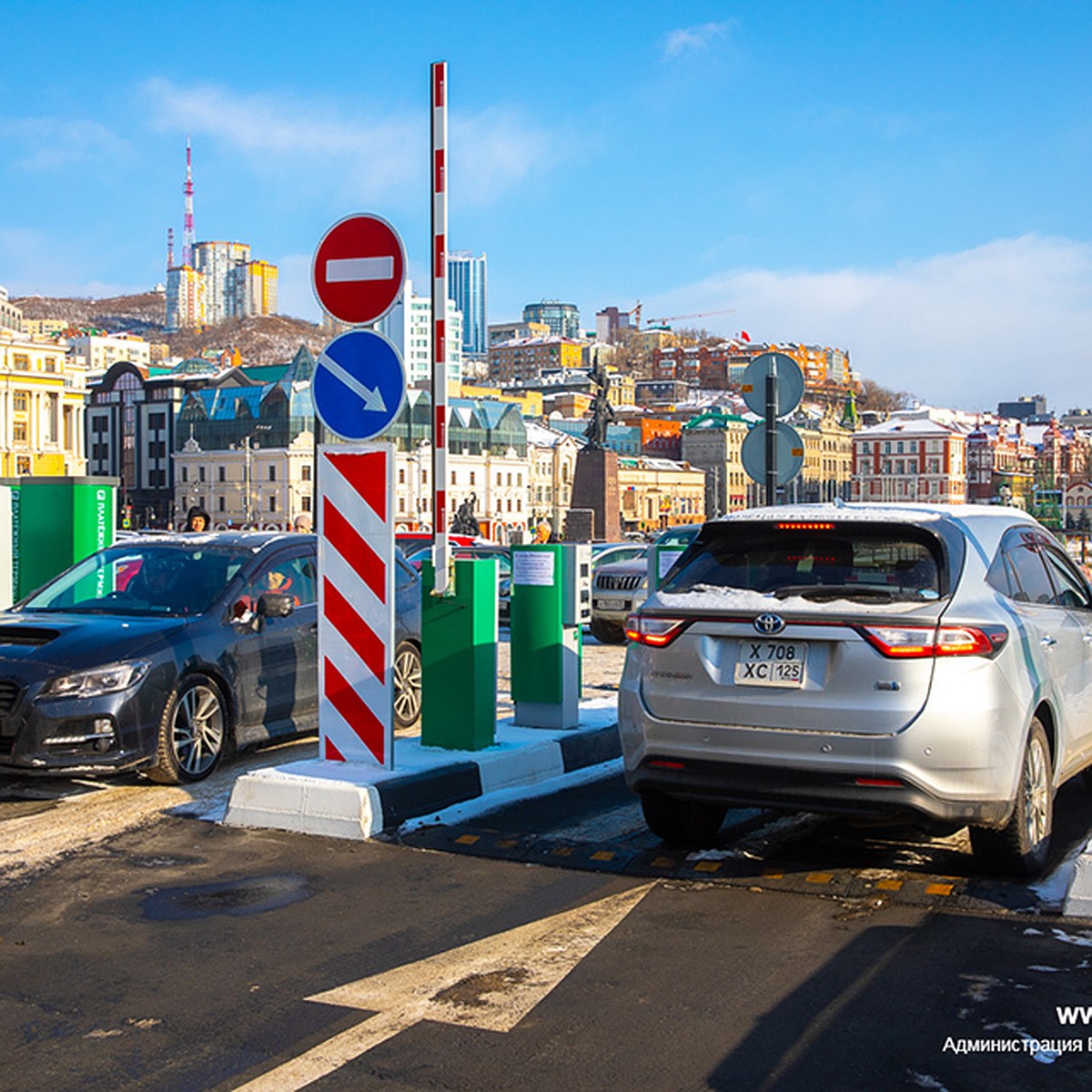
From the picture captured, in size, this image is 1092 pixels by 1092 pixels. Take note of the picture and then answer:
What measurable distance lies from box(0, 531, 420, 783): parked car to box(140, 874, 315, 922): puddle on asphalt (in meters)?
1.93

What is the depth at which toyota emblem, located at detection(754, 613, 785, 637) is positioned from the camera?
18.7ft

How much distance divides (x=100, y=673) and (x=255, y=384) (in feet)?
429

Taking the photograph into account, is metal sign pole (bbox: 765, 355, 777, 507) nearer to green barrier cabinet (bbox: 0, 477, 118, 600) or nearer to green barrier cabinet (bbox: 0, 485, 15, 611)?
green barrier cabinet (bbox: 0, 477, 118, 600)

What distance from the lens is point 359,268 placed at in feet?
25.1

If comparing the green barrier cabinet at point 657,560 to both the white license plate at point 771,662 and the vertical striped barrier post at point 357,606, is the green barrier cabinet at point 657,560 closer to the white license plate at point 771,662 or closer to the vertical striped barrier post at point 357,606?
the vertical striped barrier post at point 357,606

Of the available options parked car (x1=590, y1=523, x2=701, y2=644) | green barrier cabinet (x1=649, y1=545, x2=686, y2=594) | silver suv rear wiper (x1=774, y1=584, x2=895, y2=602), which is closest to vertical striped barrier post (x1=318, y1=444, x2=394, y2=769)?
silver suv rear wiper (x1=774, y1=584, x2=895, y2=602)

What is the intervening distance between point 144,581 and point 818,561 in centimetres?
491

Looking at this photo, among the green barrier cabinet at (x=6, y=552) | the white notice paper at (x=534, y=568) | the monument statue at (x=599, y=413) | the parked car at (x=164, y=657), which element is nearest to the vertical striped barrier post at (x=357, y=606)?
the parked car at (x=164, y=657)

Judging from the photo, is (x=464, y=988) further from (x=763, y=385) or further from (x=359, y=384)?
(x=763, y=385)

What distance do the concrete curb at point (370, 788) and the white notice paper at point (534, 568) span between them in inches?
47.2

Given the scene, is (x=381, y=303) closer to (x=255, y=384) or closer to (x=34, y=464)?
(x=34, y=464)

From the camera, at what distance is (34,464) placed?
109500 mm

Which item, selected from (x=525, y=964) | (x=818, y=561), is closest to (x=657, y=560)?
(x=818, y=561)

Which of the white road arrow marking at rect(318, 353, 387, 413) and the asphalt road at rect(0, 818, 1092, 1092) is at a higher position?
the white road arrow marking at rect(318, 353, 387, 413)
